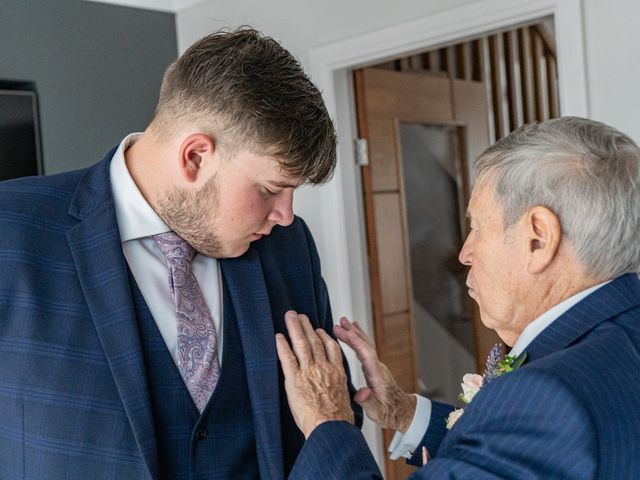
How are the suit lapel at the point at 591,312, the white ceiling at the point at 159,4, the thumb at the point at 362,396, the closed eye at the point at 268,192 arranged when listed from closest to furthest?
the suit lapel at the point at 591,312 → the closed eye at the point at 268,192 → the thumb at the point at 362,396 → the white ceiling at the point at 159,4

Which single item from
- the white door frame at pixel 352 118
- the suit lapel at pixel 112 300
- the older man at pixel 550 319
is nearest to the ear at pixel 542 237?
the older man at pixel 550 319

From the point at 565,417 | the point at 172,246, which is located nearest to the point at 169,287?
the point at 172,246

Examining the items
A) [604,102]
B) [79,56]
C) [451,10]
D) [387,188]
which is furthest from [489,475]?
[79,56]

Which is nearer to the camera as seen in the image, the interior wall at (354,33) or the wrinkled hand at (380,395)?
the wrinkled hand at (380,395)

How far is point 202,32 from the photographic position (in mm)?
3873

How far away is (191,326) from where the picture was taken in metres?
1.50

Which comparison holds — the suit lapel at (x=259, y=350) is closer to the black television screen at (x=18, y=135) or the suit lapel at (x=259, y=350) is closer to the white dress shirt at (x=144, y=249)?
the white dress shirt at (x=144, y=249)

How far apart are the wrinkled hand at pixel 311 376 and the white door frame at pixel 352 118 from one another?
5.36ft

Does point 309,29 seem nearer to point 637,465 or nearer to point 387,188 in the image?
point 387,188

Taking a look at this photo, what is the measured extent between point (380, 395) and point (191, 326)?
0.53 meters

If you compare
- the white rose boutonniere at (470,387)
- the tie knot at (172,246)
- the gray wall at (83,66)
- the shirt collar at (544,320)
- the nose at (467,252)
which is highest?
the gray wall at (83,66)

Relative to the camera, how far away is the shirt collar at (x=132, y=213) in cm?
153

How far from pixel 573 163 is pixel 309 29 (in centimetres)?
246

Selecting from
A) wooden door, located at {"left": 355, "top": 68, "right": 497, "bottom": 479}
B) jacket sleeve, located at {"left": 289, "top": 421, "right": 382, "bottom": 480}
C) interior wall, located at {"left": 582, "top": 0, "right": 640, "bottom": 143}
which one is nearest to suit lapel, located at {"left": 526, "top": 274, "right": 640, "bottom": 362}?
jacket sleeve, located at {"left": 289, "top": 421, "right": 382, "bottom": 480}
